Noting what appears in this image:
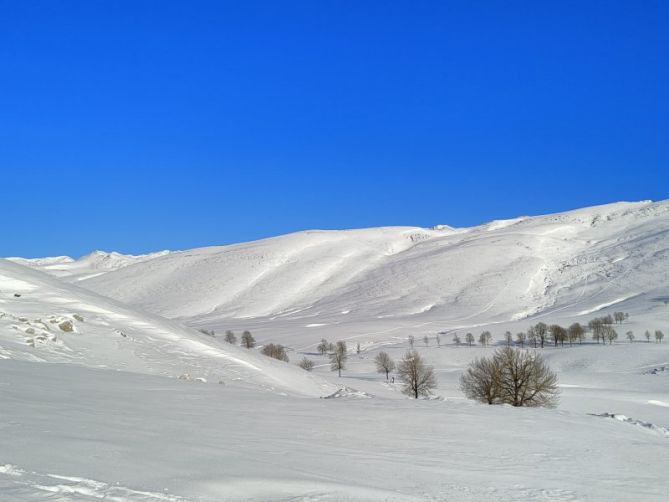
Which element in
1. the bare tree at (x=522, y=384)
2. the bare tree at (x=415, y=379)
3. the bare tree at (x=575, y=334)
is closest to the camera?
the bare tree at (x=522, y=384)

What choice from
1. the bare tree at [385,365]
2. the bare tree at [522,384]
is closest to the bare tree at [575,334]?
the bare tree at [385,365]

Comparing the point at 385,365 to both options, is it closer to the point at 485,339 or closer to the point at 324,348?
the point at 324,348

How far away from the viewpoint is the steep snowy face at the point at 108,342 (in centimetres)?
2133

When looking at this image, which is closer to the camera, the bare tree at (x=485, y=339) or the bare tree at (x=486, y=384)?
the bare tree at (x=486, y=384)

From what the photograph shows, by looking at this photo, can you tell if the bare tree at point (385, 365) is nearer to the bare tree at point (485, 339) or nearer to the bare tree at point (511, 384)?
the bare tree at point (485, 339)

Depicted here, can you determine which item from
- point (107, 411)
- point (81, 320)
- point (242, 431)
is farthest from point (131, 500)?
point (81, 320)

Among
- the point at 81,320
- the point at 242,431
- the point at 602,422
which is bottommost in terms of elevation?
→ the point at 602,422

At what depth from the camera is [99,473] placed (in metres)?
6.62

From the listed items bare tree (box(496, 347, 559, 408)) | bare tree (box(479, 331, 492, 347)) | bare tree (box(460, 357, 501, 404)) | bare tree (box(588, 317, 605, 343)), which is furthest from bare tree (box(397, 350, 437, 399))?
bare tree (box(588, 317, 605, 343))

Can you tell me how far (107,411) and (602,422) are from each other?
43.5 feet

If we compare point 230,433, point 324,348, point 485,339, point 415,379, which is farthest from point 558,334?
point 230,433

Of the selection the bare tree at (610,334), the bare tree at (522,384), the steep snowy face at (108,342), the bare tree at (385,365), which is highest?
the steep snowy face at (108,342)

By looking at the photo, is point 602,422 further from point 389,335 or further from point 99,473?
point 389,335

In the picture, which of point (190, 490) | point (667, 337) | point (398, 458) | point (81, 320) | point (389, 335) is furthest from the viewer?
point (389, 335)
